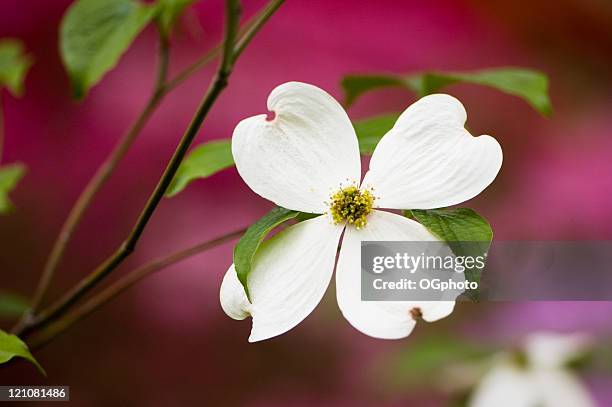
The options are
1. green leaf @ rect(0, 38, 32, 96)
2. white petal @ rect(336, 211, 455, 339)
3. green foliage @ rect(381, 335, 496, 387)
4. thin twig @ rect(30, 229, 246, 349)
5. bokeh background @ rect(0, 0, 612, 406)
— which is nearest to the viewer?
white petal @ rect(336, 211, 455, 339)

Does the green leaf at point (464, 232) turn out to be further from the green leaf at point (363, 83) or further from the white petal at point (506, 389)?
A: the white petal at point (506, 389)

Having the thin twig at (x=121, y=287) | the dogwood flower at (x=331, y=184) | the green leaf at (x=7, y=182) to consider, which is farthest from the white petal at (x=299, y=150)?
the green leaf at (x=7, y=182)

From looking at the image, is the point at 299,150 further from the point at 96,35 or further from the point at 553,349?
the point at 553,349

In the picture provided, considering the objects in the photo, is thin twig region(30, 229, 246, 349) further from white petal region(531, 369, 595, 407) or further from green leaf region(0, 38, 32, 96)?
white petal region(531, 369, 595, 407)

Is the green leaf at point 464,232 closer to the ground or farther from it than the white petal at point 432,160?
closer to the ground

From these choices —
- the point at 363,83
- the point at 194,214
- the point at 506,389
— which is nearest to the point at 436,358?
the point at 506,389

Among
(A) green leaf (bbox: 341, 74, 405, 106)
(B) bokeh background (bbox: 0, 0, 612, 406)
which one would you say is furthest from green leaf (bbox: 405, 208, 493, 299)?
(B) bokeh background (bbox: 0, 0, 612, 406)
